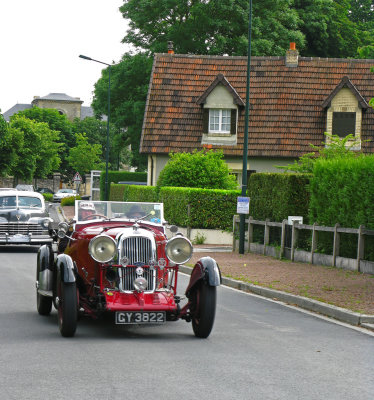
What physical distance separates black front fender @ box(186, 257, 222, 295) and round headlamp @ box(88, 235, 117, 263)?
1.01 metres

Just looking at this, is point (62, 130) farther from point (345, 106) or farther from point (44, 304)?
point (44, 304)

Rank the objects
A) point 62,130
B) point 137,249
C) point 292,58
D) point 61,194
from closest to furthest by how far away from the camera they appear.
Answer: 1. point 137,249
2. point 292,58
3. point 61,194
4. point 62,130

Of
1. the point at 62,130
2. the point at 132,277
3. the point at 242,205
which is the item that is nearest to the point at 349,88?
the point at 242,205

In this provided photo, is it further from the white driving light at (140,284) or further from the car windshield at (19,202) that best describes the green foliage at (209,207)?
the white driving light at (140,284)

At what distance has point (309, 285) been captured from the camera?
1552 centimetres

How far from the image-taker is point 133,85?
4981 cm

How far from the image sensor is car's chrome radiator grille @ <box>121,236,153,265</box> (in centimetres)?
1004

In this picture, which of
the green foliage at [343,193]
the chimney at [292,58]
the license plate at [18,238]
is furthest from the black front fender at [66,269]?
the chimney at [292,58]

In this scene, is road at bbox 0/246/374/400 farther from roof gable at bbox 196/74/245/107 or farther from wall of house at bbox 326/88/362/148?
roof gable at bbox 196/74/245/107

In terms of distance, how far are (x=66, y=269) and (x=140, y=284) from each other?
0.88 m

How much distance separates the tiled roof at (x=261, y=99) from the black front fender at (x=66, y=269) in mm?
28895

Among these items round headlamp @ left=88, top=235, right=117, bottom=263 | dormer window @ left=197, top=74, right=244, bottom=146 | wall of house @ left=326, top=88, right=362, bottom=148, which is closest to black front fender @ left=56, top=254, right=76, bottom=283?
round headlamp @ left=88, top=235, right=117, bottom=263

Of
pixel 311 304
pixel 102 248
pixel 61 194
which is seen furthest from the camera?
pixel 61 194

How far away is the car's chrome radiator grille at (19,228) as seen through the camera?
25.0 metres
